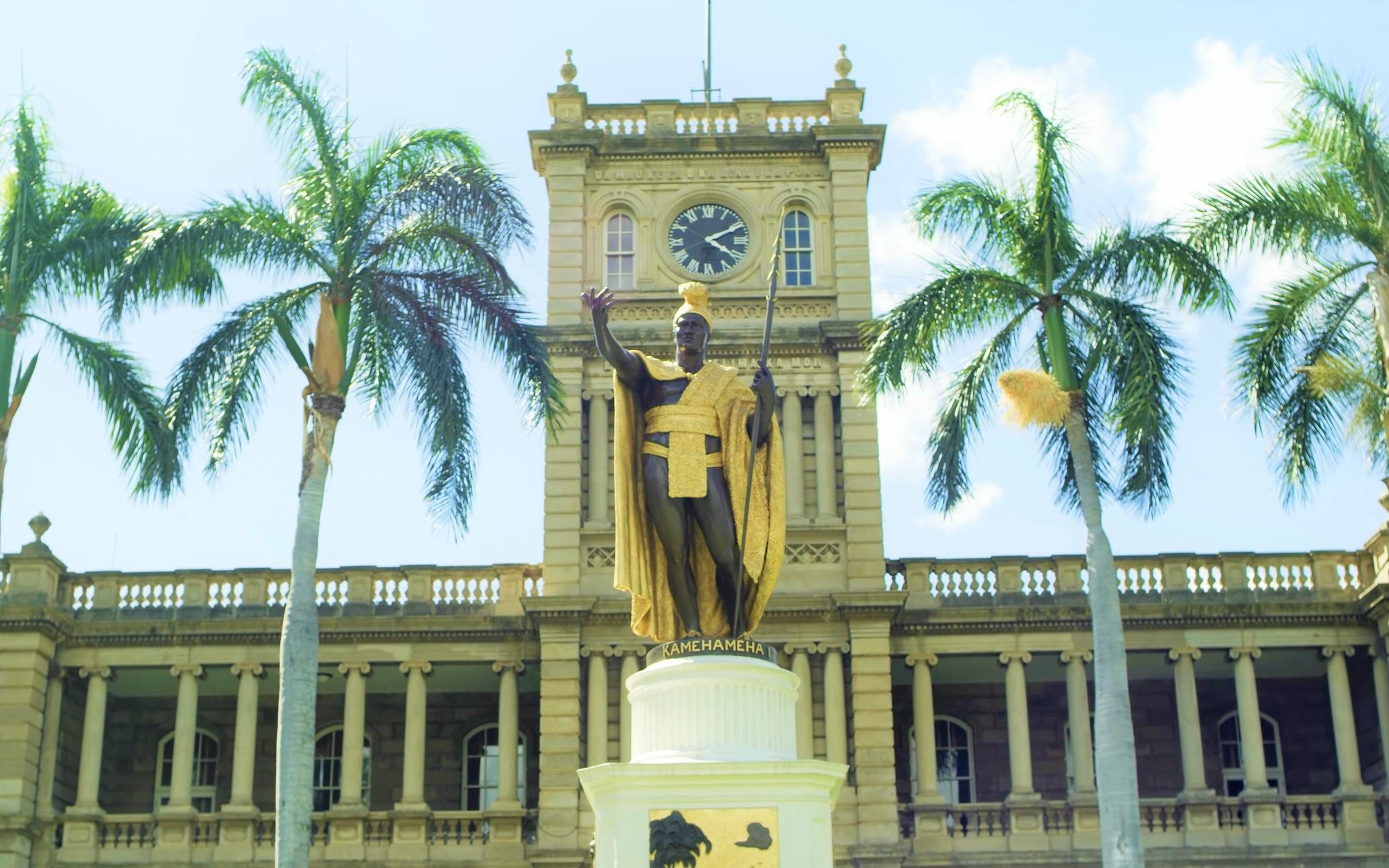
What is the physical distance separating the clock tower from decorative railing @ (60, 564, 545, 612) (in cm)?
137

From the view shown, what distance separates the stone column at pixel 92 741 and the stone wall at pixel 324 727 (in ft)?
5.85

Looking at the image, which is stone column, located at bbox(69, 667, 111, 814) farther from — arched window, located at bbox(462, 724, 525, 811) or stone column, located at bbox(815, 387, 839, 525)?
stone column, located at bbox(815, 387, 839, 525)

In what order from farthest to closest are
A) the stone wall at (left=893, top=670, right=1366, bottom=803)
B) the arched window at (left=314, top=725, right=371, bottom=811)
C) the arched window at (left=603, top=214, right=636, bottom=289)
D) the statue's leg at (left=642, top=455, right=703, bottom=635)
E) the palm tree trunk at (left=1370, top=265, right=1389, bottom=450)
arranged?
the arched window at (left=603, top=214, right=636, bottom=289) → the arched window at (left=314, top=725, right=371, bottom=811) → the stone wall at (left=893, top=670, right=1366, bottom=803) → the palm tree trunk at (left=1370, top=265, right=1389, bottom=450) → the statue's leg at (left=642, top=455, right=703, bottom=635)

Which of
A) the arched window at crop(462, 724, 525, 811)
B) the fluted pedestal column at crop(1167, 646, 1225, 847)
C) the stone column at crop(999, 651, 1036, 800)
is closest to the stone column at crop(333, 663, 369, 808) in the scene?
the arched window at crop(462, 724, 525, 811)

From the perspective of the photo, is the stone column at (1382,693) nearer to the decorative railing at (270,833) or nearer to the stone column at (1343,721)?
the stone column at (1343,721)

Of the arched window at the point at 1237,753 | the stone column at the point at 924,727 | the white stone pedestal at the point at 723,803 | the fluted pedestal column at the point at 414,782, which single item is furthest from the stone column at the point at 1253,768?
the white stone pedestal at the point at 723,803

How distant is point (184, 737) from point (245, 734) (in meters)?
0.99

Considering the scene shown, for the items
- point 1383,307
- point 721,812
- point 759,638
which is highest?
point 1383,307

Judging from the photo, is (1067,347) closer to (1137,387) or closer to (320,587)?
(1137,387)

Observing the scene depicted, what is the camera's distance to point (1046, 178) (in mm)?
22922

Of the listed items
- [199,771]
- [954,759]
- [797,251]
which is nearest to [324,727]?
[199,771]

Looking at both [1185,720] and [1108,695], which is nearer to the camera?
[1108,695]

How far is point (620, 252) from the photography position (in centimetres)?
3269

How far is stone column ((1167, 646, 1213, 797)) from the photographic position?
1158 inches
